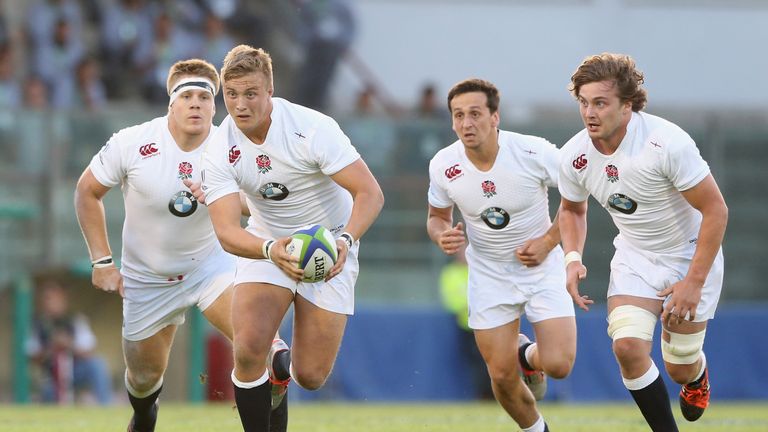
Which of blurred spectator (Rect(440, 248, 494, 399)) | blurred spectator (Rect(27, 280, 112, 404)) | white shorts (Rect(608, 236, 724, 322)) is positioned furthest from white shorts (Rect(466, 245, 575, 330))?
blurred spectator (Rect(27, 280, 112, 404))

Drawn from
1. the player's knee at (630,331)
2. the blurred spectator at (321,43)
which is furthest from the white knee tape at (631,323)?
the blurred spectator at (321,43)

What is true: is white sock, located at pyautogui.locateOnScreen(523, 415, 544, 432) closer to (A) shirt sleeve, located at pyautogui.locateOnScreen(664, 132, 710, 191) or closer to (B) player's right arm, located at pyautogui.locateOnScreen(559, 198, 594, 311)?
(B) player's right arm, located at pyautogui.locateOnScreen(559, 198, 594, 311)

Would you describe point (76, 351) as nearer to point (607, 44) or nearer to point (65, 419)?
point (65, 419)

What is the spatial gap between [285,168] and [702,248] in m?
2.43

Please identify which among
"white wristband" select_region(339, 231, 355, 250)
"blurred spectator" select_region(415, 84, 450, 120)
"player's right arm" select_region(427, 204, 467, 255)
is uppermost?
"white wristband" select_region(339, 231, 355, 250)

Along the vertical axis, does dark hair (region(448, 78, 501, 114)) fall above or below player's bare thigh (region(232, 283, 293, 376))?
above

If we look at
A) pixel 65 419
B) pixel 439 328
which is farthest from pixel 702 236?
pixel 439 328

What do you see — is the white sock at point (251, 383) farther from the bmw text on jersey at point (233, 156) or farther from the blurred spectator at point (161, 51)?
the blurred spectator at point (161, 51)

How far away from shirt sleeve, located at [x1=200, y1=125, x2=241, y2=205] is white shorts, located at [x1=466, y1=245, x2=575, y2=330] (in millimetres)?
2020

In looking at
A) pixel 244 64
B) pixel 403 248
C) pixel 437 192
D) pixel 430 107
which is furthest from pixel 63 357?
pixel 244 64

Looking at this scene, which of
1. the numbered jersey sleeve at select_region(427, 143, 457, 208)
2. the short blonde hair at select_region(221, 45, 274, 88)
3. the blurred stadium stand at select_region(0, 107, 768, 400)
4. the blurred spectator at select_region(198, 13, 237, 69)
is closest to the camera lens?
the short blonde hair at select_region(221, 45, 274, 88)

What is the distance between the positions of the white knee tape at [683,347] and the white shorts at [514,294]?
0.96 m

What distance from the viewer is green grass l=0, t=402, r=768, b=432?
37.3ft

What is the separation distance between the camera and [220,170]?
824 centimetres
